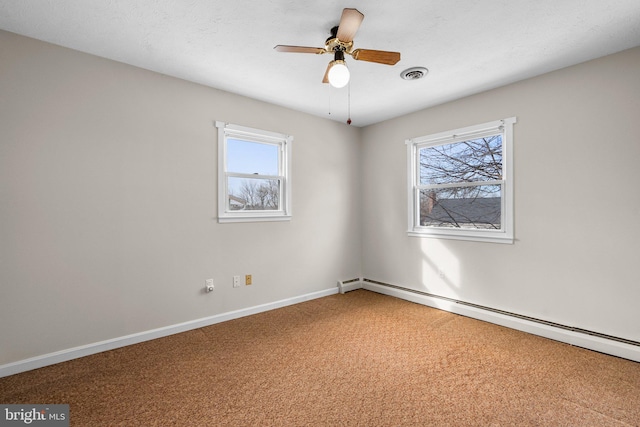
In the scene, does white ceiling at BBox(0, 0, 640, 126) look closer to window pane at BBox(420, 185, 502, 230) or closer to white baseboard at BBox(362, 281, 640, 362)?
window pane at BBox(420, 185, 502, 230)

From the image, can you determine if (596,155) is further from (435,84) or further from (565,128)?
(435,84)

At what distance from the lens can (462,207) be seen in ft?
12.2

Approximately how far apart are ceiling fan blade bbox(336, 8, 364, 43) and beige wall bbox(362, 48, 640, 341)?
1454 mm

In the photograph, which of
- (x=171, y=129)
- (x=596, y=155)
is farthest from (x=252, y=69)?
(x=596, y=155)

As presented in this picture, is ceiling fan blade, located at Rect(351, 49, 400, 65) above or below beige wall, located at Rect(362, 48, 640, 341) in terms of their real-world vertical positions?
above

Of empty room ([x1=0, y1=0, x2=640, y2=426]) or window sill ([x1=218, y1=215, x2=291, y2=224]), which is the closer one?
empty room ([x1=0, y1=0, x2=640, y2=426])

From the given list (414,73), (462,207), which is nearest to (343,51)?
(414,73)

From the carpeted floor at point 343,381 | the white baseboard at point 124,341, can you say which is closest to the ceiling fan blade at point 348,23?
the carpeted floor at point 343,381

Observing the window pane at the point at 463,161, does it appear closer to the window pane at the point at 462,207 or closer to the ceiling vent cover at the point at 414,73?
the window pane at the point at 462,207

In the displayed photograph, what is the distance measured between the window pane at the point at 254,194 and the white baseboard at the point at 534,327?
6.93 ft

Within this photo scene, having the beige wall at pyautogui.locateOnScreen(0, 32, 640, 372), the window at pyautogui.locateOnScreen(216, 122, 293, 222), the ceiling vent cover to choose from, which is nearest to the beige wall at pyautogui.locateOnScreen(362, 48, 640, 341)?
the beige wall at pyautogui.locateOnScreen(0, 32, 640, 372)

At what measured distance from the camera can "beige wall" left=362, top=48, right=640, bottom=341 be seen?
2531mm

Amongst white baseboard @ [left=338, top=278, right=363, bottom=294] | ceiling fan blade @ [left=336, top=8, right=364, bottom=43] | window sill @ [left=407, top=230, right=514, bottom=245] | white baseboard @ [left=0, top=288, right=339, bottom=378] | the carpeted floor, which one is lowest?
the carpeted floor

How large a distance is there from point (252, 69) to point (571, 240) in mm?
3354
